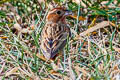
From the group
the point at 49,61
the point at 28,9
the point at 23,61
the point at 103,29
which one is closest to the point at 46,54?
the point at 49,61

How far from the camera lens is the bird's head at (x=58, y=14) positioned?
5.62 metres

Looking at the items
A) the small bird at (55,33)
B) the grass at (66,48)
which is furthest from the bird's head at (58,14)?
the grass at (66,48)

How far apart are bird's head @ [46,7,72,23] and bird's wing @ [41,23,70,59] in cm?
25

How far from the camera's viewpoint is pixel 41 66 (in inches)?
174

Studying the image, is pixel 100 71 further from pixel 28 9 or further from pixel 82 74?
pixel 28 9

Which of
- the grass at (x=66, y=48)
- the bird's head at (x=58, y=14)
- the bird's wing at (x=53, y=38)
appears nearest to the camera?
the grass at (x=66, y=48)

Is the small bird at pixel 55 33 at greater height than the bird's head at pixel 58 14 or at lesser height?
lesser

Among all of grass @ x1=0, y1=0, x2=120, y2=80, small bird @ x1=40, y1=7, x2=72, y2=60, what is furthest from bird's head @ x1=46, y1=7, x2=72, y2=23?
grass @ x1=0, y1=0, x2=120, y2=80

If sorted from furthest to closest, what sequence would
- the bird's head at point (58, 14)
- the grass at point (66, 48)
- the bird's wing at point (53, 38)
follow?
the bird's head at point (58, 14), the bird's wing at point (53, 38), the grass at point (66, 48)

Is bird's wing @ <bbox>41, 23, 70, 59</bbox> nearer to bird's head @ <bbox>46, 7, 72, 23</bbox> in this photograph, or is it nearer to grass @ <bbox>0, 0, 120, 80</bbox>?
grass @ <bbox>0, 0, 120, 80</bbox>

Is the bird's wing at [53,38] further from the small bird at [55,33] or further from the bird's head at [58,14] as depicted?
the bird's head at [58,14]

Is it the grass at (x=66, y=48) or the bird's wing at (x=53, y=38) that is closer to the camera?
the grass at (x=66, y=48)

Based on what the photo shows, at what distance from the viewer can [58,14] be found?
5746 mm

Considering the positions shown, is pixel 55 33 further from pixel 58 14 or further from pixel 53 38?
pixel 58 14
